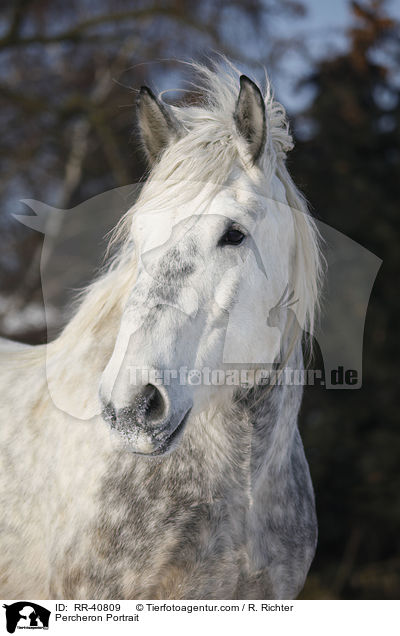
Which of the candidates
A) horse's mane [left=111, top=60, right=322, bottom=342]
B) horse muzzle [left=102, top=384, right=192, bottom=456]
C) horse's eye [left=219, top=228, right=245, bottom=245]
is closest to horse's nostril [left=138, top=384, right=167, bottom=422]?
horse muzzle [left=102, top=384, right=192, bottom=456]

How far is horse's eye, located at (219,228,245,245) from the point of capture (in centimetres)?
172

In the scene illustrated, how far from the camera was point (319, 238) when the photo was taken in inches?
89.8

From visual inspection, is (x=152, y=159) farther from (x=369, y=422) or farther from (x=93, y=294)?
(x=369, y=422)

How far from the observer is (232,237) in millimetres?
1733

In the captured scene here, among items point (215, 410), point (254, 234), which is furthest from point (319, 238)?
point (215, 410)

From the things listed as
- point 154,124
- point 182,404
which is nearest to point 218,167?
point 154,124

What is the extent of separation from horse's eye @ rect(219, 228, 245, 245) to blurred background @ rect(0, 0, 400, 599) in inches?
153

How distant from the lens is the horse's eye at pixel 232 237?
172cm

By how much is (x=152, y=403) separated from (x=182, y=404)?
0.34 feet

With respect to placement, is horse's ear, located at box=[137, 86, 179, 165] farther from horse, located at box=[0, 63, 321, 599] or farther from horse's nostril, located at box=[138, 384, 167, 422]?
horse's nostril, located at box=[138, 384, 167, 422]

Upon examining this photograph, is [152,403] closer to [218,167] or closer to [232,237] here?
[232,237]

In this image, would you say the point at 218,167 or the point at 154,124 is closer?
the point at 218,167

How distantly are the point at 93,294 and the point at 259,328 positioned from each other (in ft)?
2.41
